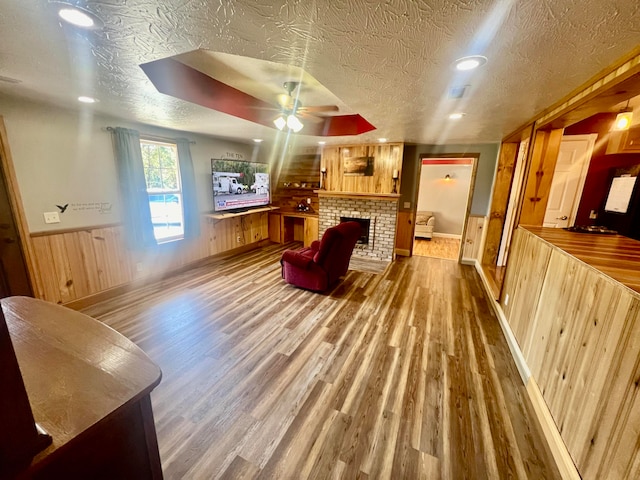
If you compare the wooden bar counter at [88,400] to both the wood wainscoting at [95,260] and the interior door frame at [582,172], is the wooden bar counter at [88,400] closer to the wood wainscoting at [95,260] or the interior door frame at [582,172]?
the wood wainscoting at [95,260]

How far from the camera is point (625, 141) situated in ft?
10.8

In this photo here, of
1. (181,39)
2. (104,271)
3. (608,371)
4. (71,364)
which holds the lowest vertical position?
(104,271)

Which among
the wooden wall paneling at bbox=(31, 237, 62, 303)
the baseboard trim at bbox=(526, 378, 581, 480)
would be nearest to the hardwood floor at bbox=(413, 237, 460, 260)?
the baseboard trim at bbox=(526, 378, 581, 480)

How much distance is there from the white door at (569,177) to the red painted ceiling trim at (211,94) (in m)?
2.80

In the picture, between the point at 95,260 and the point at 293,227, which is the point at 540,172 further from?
the point at 95,260

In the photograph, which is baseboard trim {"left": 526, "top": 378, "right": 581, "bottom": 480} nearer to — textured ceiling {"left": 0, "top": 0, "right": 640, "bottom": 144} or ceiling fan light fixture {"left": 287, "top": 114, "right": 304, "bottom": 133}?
textured ceiling {"left": 0, "top": 0, "right": 640, "bottom": 144}

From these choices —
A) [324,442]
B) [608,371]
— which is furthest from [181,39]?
[608,371]

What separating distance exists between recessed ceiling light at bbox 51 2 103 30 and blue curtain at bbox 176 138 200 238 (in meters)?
2.95

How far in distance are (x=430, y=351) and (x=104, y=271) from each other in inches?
152

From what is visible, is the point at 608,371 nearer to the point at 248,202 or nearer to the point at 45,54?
the point at 45,54

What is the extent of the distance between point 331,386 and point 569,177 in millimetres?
4361

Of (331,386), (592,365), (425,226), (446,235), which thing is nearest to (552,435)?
(592,365)

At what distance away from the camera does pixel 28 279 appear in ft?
8.68

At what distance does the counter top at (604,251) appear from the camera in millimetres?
1283
